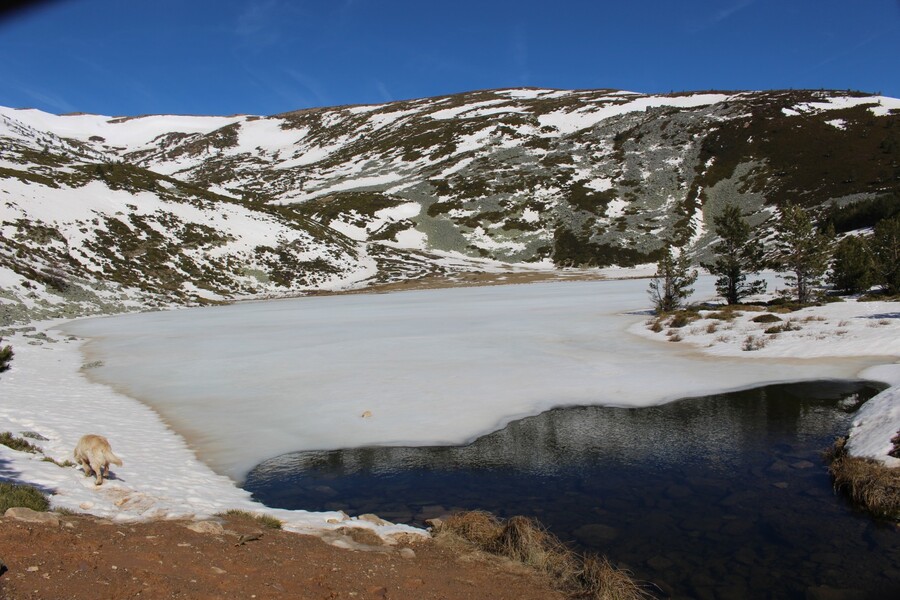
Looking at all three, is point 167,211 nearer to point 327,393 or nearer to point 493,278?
point 493,278

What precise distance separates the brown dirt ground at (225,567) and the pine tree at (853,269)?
1527 inches

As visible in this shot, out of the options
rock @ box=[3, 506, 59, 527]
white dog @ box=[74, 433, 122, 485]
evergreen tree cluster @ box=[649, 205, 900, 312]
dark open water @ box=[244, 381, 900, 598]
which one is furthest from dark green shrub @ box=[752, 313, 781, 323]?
rock @ box=[3, 506, 59, 527]

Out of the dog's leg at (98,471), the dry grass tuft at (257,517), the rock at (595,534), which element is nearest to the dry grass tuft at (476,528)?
the rock at (595,534)

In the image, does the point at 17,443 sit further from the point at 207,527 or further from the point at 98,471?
the point at 207,527

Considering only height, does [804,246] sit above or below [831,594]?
above

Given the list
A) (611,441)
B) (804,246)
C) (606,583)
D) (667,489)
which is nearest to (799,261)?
(804,246)

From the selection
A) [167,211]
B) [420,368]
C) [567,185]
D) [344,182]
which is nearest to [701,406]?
[420,368]

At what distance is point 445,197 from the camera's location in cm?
12138

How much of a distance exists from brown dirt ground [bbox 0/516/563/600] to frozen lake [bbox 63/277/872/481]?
14.7 ft

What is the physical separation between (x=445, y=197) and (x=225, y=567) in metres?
118

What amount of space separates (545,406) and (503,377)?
3.28m

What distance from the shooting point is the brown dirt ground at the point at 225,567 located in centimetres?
528

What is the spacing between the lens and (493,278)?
79.4 meters

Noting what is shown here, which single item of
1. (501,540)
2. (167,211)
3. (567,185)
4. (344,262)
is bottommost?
(501,540)
